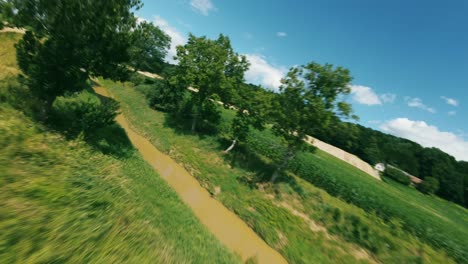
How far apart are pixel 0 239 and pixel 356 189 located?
26.3 m

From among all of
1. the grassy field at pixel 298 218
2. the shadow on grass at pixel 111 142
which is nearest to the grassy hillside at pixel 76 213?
the shadow on grass at pixel 111 142

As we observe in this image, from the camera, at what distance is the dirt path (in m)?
12.0

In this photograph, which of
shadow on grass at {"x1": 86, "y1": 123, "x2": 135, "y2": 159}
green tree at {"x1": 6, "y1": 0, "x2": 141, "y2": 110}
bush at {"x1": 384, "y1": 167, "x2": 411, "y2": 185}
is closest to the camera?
green tree at {"x1": 6, "y1": 0, "x2": 141, "y2": 110}

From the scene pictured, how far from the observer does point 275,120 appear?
1866 centimetres

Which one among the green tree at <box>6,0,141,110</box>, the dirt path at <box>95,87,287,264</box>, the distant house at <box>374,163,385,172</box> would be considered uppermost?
the green tree at <box>6,0,141,110</box>

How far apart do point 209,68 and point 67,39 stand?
13306 mm

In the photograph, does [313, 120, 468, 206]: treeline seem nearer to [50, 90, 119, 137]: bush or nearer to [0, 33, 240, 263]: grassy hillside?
[50, 90, 119, 137]: bush

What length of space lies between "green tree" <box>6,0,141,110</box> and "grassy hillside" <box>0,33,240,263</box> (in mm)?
1893

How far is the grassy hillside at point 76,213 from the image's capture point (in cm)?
426

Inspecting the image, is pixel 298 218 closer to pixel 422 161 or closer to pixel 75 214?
pixel 75 214

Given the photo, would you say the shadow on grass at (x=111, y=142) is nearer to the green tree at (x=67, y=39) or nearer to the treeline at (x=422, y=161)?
the green tree at (x=67, y=39)

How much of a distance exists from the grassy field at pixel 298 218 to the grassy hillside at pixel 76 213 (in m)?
4.82

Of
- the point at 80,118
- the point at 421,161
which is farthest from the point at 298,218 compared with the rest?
the point at 421,161

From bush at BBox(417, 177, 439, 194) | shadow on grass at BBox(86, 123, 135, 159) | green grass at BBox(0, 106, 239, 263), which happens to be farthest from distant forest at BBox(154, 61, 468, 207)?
green grass at BBox(0, 106, 239, 263)
